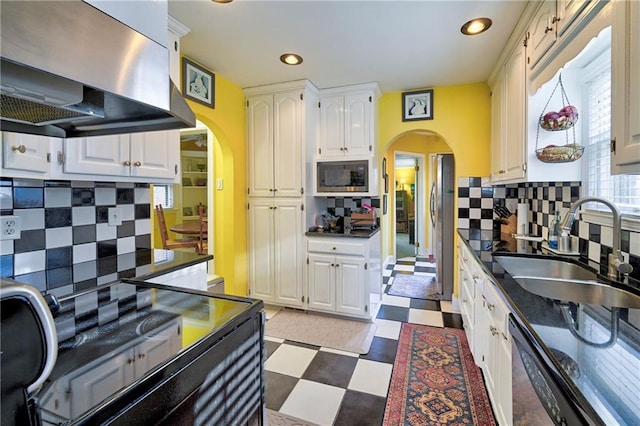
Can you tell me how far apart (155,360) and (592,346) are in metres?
1.10

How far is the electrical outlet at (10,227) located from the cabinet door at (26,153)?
0.92 feet

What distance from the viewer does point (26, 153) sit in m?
1.28

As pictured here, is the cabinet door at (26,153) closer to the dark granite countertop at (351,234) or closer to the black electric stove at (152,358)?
the black electric stove at (152,358)

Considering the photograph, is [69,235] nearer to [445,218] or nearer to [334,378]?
[334,378]

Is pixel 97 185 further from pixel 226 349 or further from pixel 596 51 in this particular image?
pixel 596 51

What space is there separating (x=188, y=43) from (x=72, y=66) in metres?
2.03

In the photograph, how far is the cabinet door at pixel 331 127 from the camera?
3.26 meters

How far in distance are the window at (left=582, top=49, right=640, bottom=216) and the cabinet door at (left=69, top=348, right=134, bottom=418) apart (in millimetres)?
2168

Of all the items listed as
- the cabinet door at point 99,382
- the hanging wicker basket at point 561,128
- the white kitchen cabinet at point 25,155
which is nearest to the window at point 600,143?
the hanging wicker basket at point 561,128

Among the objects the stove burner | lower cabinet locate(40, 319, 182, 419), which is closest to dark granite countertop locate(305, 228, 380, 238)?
lower cabinet locate(40, 319, 182, 419)

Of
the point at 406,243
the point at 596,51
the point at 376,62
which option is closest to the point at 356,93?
the point at 376,62

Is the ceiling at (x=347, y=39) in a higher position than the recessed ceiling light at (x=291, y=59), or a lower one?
lower

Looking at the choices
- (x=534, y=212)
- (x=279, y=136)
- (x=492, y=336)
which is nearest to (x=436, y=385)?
(x=492, y=336)

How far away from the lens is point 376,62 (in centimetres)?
265
